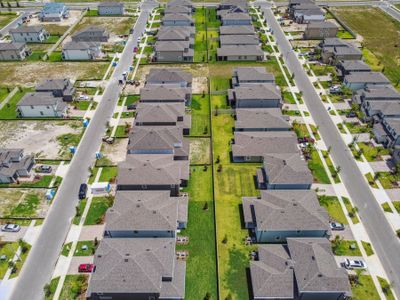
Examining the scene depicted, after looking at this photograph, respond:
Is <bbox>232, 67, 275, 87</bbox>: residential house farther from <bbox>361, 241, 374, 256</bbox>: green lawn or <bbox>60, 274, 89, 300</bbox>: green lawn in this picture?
<bbox>60, 274, 89, 300</bbox>: green lawn

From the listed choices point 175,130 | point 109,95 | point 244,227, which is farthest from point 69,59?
point 244,227

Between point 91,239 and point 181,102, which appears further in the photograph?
point 181,102

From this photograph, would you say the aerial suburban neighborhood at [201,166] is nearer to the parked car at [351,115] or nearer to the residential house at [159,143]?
the residential house at [159,143]

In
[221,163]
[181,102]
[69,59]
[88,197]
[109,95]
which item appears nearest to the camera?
[88,197]

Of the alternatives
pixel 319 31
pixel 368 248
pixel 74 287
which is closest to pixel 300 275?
pixel 368 248

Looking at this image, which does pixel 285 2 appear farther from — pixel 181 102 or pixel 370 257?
pixel 370 257

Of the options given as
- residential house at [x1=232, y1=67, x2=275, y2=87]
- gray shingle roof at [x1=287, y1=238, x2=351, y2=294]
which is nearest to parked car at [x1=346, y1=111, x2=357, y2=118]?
residential house at [x1=232, y1=67, x2=275, y2=87]

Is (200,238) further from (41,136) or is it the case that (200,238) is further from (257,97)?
(41,136)
